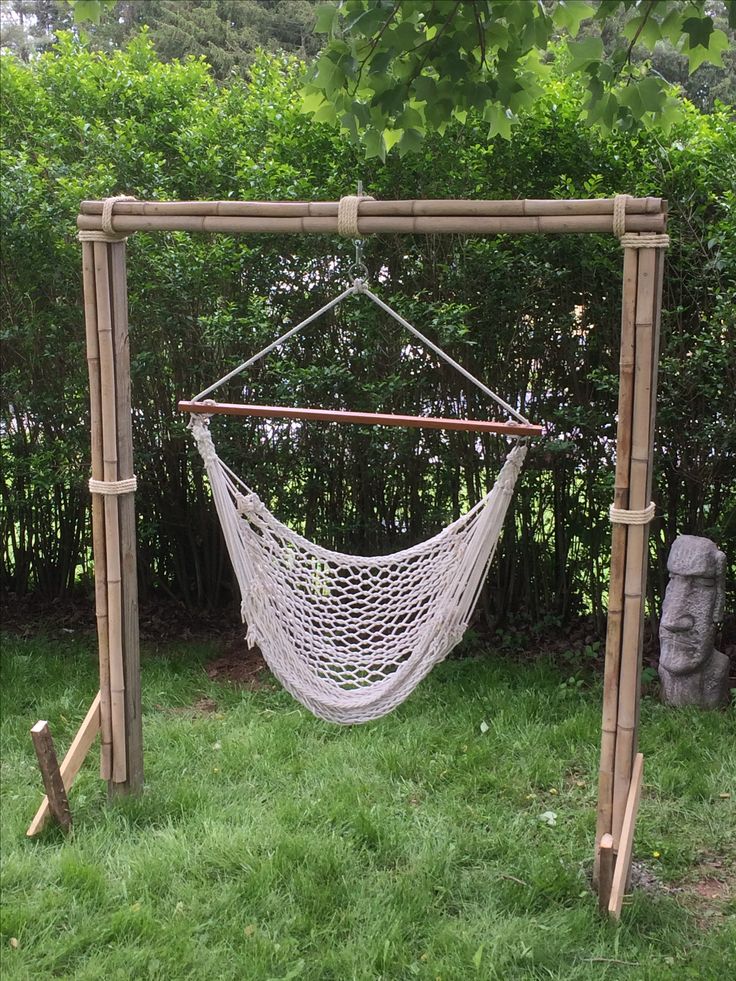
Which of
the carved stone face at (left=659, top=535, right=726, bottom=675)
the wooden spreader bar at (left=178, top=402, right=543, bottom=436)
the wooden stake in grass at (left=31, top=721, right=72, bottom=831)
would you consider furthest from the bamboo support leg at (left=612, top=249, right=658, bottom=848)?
the wooden stake in grass at (left=31, top=721, right=72, bottom=831)

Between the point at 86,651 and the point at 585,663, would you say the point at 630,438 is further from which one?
the point at 86,651

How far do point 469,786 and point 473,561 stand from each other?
712mm

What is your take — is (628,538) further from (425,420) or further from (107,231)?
(107,231)

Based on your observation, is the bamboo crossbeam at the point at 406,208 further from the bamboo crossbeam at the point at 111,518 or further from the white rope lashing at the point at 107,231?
the bamboo crossbeam at the point at 111,518

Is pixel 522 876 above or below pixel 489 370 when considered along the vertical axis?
below

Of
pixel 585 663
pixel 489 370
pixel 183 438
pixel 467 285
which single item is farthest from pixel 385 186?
pixel 585 663

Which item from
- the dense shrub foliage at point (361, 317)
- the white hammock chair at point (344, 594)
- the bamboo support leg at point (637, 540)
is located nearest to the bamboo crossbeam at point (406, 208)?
the bamboo support leg at point (637, 540)

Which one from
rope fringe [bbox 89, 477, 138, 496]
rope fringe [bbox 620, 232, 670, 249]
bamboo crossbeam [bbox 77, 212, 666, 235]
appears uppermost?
bamboo crossbeam [bbox 77, 212, 666, 235]

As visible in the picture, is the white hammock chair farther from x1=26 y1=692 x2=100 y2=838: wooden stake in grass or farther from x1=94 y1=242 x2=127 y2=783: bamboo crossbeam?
x1=26 y1=692 x2=100 y2=838: wooden stake in grass

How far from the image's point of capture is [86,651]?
3463 millimetres

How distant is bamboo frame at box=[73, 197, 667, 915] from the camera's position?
1956 millimetres

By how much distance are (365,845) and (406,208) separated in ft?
4.66

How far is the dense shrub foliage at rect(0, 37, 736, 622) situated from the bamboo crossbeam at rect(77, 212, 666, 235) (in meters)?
0.94

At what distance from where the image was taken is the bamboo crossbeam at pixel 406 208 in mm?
1940
